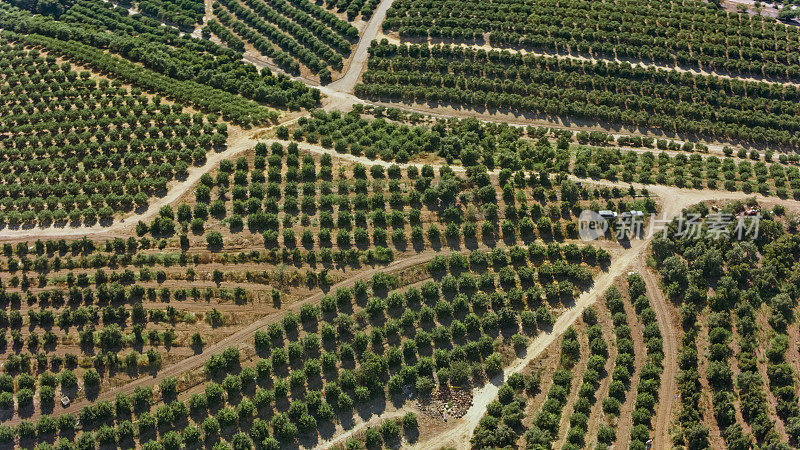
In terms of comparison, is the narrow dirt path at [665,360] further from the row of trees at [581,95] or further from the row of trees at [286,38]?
the row of trees at [286,38]

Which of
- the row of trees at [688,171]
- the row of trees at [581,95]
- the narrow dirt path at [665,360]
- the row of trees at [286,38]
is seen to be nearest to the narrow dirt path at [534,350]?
the narrow dirt path at [665,360]

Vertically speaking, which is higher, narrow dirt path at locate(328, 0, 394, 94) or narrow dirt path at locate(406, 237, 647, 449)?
narrow dirt path at locate(328, 0, 394, 94)

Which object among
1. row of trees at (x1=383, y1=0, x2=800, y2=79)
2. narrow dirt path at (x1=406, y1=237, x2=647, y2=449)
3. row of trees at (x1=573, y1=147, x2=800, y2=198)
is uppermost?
row of trees at (x1=383, y1=0, x2=800, y2=79)

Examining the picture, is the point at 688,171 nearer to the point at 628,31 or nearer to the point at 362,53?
the point at 628,31

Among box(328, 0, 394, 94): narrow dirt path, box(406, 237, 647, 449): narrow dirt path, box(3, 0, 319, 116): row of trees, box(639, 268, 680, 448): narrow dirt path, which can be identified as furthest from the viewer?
box(328, 0, 394, 94): narrow dirt path

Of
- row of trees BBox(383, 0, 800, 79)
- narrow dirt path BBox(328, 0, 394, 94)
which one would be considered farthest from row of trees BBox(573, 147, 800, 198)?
narrow dirt path BBox(328, 0, 394, 94)

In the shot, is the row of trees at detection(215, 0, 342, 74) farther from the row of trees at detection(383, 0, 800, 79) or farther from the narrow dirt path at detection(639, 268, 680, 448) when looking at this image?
the narrow dirt path at detection(639, 268, 680, 448)

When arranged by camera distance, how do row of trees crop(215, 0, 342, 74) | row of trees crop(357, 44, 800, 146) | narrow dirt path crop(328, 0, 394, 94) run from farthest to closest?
1. row of trees crop(215, 0, 342, 74)
2. narrow dirt path crop(328, 0, 394, 94)
3. row of trees crop(357, 44, 800, 146)

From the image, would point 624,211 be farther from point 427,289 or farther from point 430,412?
point 430,412

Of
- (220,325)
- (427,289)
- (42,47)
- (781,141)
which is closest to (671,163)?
(781,141)
